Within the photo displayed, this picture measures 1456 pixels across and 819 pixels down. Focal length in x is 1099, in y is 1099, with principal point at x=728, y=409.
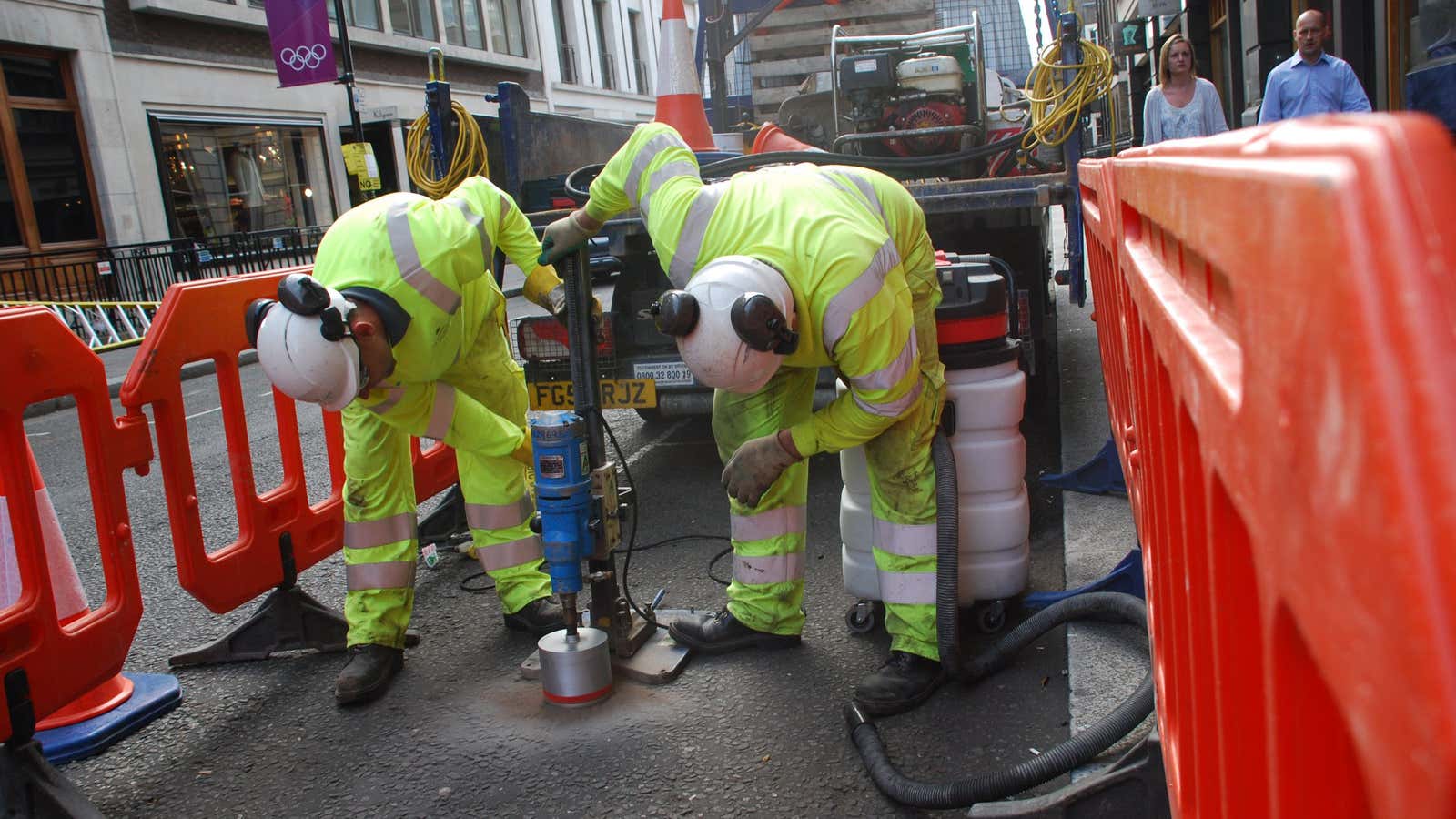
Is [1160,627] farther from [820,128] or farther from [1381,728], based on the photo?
[820,128]

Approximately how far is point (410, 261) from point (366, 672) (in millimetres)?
1260

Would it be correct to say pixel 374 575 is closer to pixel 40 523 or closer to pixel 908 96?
pixel 40 523

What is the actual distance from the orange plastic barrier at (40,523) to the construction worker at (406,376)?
0.48m

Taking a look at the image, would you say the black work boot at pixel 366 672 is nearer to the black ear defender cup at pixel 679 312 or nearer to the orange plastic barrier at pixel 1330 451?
the black ear defender cup at pixel 679 312

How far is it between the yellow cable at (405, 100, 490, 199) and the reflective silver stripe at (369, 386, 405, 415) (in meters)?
2.01

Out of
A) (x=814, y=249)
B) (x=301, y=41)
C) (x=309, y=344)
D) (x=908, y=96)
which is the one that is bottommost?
(x=309, y=344)

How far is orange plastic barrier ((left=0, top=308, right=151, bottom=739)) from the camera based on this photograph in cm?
274

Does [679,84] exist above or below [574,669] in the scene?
above

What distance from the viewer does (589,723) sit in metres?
3.10

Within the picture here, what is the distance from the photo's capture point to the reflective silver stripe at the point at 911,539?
3.12 metres

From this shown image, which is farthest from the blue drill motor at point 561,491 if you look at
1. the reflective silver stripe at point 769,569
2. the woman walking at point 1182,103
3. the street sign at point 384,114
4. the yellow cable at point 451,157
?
the street sign at point 384,114

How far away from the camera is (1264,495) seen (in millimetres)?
656

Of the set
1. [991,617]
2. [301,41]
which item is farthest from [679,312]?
[301,41]

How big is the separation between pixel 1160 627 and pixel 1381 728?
129 centimetres
